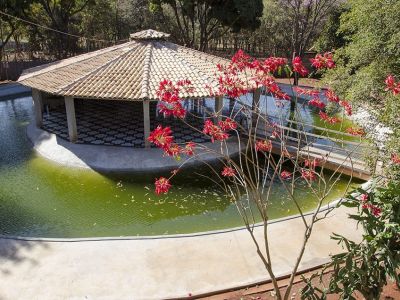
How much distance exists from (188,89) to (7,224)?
20.6 feet

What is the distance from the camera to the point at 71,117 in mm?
13953

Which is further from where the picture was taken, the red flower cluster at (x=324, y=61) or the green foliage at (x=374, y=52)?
the green foliage at (x=374, y=52)

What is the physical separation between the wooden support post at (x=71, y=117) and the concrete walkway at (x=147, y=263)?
21.0 feet

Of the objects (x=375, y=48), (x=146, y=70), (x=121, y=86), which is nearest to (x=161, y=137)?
(x=375, y=48)

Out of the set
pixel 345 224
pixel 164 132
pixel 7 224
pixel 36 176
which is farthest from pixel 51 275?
pixel 345 224

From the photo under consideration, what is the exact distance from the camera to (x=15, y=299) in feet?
21.7

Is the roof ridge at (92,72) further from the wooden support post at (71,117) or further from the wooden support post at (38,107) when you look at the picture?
the wooden support post at (38,107)

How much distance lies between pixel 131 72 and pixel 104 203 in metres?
5.68

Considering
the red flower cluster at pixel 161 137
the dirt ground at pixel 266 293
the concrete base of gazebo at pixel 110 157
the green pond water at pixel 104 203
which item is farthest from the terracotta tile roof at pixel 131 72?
the red flower cluster at pixel 161 137

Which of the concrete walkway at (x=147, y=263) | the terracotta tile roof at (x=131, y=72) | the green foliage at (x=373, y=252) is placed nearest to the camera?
the green foliage at (x=373, y=252)

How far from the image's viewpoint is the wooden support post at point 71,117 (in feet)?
45.1

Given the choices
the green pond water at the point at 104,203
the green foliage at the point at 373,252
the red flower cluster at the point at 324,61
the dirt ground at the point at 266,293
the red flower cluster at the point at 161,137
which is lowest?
the green pond water at the point at 104,203

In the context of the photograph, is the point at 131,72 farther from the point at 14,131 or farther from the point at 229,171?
the point at 229,171

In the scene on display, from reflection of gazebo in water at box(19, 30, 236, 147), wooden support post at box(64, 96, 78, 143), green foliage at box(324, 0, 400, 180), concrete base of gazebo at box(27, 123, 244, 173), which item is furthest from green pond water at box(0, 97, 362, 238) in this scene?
green foliage at box(324, 0, 400, 180)
